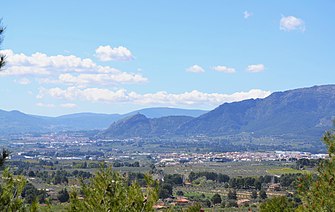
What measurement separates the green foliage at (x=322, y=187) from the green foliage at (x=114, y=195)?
21.1 feet

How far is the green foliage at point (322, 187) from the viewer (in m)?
14.4

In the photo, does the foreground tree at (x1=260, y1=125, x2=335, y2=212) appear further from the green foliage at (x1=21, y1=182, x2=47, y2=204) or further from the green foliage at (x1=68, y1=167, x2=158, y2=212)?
the green foliage at (x1=21, y1=182, x2=47, y2=204)

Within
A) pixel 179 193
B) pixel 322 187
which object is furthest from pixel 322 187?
pixel 179 193

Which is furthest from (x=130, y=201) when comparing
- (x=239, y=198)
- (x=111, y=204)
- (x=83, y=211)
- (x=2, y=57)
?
(x=239, y=198)

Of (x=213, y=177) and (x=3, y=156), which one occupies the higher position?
(x=3, y=156)

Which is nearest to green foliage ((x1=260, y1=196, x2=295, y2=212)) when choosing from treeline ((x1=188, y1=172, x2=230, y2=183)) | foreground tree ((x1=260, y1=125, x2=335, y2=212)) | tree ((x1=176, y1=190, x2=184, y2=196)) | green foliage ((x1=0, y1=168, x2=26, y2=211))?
foreground tree ((x1=260, y1=125, x2=335, y2=212))

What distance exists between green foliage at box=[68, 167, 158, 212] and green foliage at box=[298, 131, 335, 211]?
6.43 meters

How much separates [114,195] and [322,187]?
24.9ft

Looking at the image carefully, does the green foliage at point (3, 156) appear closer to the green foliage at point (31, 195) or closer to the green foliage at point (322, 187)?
the green foliage at point (31, 195)

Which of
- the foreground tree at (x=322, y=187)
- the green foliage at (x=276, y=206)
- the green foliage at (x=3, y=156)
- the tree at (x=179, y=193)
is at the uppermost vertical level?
the green foliage at (x=3, y=156)

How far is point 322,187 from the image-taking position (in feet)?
49.7

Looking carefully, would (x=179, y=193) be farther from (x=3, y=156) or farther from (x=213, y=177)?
(x=3, y=156)

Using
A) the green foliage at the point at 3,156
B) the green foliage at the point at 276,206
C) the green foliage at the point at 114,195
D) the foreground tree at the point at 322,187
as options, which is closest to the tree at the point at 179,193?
the green foliage at the point at 276,206

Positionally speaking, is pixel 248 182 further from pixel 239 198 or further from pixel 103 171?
pixel 103 171
